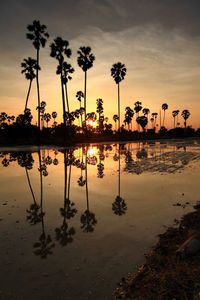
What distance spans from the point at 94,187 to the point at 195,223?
18.9 ft

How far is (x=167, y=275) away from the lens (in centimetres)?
350

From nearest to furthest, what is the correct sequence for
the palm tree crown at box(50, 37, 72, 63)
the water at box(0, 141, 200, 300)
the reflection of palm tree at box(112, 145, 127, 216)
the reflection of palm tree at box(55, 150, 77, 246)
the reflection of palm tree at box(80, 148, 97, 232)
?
1. the water at box(0, 141, 200, 300)
2. the reflection of palm tree at box(55, 150, 77, 246)
3. the reflection of palm tree at box(80, 148, 97, 232)
4. the reflection of palm tree at box(112, 145, 127, 216)
5. the palm tree crown at box(50, 37, 72, 63)

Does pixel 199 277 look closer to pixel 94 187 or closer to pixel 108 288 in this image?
pixel 108 288

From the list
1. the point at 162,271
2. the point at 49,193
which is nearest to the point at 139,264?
the point at 162,271

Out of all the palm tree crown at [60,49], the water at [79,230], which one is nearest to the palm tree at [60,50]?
the palm tree crown at [60,49]

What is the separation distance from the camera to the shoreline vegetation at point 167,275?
3102 millimetres

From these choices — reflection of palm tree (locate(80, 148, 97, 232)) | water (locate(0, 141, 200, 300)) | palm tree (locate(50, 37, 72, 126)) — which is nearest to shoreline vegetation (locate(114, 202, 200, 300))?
water (locate(0, 141, 200, 300))

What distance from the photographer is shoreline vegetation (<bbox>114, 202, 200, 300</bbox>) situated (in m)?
3.10

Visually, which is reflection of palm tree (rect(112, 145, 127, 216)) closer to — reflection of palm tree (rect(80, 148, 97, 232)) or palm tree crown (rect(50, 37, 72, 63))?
reflection of palm tree (rect(80, 148, 97, 232))

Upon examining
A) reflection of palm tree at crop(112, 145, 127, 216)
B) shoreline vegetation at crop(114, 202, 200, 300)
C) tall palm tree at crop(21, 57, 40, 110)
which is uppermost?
tall palm tree at crop(21, 57, 40, 110)

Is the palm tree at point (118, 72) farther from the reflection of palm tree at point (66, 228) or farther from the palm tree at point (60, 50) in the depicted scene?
the reflection of palm tree at point (66, 228)

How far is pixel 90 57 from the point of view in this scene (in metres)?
51.0

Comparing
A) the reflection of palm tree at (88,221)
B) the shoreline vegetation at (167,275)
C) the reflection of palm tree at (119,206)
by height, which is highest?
the shoreline vegetation at (167,275)

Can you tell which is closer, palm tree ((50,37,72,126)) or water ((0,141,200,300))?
water ((0,141,200,300))
